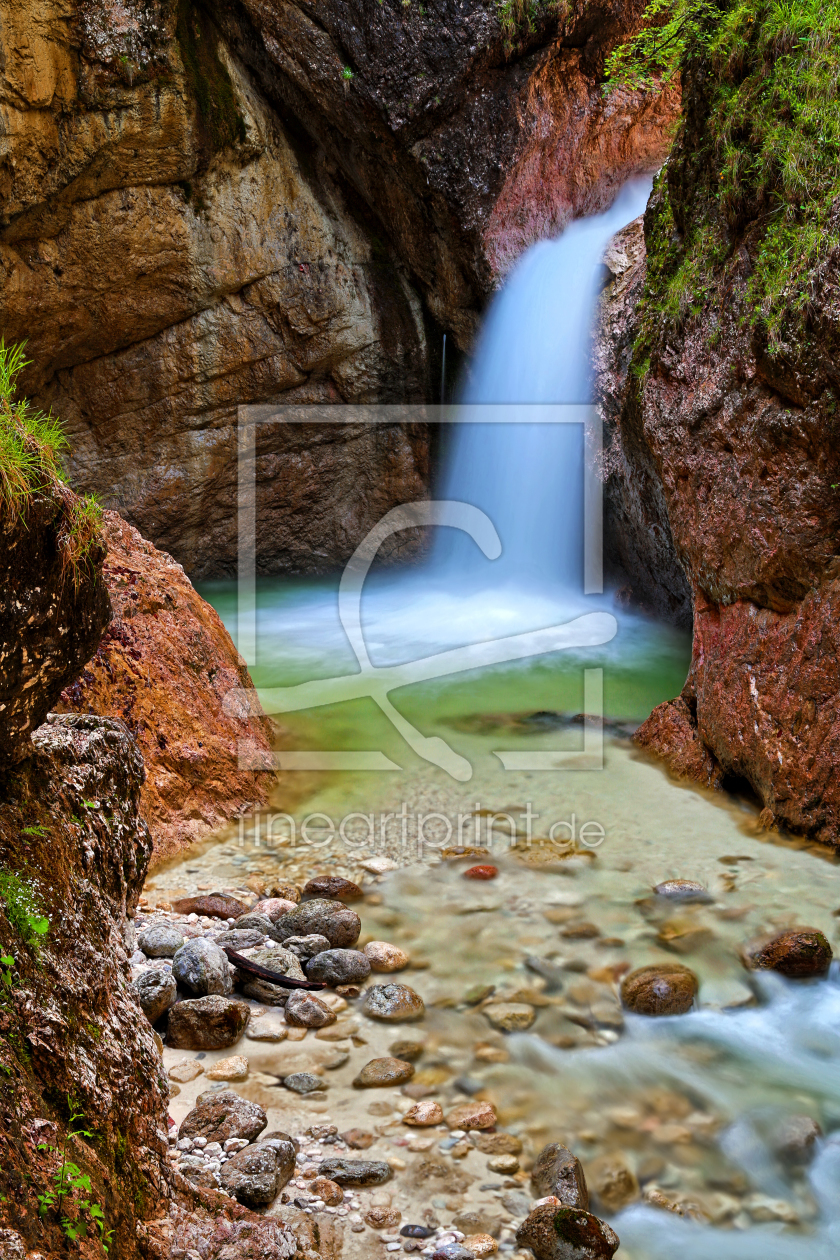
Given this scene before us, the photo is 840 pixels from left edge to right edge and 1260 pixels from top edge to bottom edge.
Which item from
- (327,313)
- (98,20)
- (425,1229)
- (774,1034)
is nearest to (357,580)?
(327,313)

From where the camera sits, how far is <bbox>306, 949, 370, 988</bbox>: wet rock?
3.44 metres

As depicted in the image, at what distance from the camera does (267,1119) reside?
268cm

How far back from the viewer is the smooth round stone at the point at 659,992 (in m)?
3.33

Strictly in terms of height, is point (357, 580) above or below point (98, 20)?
below

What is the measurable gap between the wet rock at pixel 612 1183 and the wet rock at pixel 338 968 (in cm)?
111

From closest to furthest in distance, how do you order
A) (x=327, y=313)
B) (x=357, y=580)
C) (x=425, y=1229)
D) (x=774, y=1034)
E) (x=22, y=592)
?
(x=22, y=592) → (x=425, y=1229) → (x=774, y=1034) → (x=327, y=313) → (x=357, y=580)

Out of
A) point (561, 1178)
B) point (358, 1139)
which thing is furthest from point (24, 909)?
point (561, 1178)

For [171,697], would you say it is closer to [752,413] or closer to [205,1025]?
[205,1025]

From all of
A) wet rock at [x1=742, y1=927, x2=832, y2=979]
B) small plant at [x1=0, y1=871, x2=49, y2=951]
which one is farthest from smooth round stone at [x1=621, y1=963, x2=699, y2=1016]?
small plant at [x1=0, y1=871, x2=49, y2=951]

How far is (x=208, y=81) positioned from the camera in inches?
358

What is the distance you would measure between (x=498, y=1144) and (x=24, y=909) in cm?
166

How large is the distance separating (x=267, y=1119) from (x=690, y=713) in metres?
3.77

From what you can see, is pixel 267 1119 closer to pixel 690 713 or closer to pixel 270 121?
pixel 690 713

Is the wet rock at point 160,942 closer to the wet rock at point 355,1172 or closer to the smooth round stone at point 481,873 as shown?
the wet rock at point 355,1172
